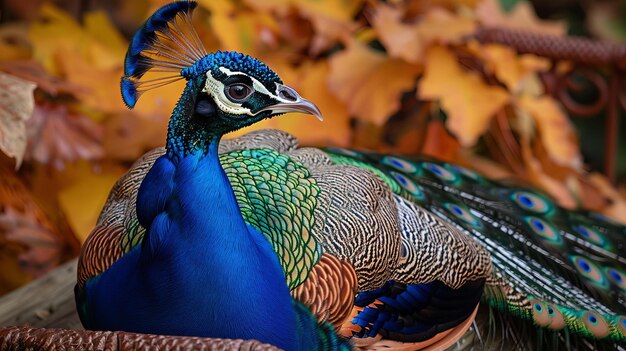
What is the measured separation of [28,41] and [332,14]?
2.70 feet

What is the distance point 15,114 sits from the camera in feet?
4.91

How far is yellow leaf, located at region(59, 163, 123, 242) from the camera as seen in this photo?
1889 mm

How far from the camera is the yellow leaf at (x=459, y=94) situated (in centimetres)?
197

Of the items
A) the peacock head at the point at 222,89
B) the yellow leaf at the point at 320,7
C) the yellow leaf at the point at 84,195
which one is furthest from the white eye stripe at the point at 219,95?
the yellow leaf at the point at 320,7

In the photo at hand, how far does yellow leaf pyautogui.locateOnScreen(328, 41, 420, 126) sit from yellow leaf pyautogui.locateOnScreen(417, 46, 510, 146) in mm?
52

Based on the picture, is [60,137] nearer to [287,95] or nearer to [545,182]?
[287,95]

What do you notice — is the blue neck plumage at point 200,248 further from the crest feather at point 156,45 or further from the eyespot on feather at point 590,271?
the eyespot on feather at point 590,271

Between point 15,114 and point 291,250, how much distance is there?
0.66 m

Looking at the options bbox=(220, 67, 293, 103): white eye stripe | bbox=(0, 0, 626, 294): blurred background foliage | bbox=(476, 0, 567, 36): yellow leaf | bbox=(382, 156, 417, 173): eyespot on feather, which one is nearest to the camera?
bbox=(220, 67, 293, 103): white eye stripe

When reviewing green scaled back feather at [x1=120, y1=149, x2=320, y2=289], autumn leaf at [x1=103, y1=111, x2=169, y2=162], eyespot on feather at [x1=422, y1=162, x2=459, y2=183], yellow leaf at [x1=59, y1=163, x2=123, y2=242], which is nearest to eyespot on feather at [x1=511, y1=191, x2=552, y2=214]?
eyespot on feather at [x1=422, y1=162, x2=459, y2=183]

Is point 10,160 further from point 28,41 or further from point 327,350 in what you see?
point 327,350

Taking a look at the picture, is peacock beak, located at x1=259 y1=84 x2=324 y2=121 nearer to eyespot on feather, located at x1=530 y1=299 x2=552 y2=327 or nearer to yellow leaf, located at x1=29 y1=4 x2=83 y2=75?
eyespot on feather, located at x1=530 y1=299 x2=552 y2=327

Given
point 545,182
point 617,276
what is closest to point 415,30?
point 545,182

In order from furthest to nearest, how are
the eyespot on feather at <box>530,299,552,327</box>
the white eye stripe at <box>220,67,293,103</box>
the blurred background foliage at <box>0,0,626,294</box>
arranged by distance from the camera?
the blurred background foliage at <box>0,0,626,294</box> → the eyespot on feather at <box>530,299,552,327</box> → the white eye stripe at <box>220,67,293,103</box>
